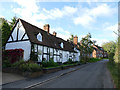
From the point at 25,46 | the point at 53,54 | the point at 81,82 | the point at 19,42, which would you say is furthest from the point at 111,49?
the point at 19,42

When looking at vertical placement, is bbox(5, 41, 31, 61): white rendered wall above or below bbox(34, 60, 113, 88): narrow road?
above

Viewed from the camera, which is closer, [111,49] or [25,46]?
[25,46]

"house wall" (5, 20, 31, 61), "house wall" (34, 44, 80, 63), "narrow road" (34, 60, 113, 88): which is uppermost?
"house wall" (5, 20, 31, 61)

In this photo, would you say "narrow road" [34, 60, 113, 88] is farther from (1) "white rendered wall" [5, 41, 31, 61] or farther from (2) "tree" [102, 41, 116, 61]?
(2) "tree" [102, 41, 116, 61]

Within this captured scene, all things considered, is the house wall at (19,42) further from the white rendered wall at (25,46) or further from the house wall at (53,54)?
the house wall at (53,54)

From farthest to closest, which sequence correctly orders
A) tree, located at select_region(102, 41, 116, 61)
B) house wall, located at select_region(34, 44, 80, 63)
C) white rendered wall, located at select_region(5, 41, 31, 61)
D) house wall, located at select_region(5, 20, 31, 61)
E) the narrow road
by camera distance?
tree, located at select_region(102, 41, 116, 61), house wall, located at select_region(34, 44, 80, 63), house wall, located at select_region(5, 20, 31, 61), white rendered wall, located at select_region(5, 41, 31, 61), the narrow road

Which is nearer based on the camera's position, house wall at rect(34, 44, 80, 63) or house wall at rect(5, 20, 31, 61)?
house wall at rect(5, 20, 31, 61)

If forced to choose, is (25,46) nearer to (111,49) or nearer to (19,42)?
(19,42)

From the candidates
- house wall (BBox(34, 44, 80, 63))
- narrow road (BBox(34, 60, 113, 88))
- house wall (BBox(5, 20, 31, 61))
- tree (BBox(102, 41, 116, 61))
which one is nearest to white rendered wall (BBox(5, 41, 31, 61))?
house wall (BBox(5, 20, 31, 61))

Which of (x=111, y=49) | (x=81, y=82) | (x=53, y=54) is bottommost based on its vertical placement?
(x=81, y=82)

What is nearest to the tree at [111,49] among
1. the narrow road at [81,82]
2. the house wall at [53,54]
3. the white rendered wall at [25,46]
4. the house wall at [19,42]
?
the house wall at [53,54]

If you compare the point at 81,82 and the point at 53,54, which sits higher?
the point at 53,54

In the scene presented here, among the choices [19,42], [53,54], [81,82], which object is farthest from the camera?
[53,54]

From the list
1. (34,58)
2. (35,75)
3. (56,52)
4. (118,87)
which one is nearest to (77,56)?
(56,52)
